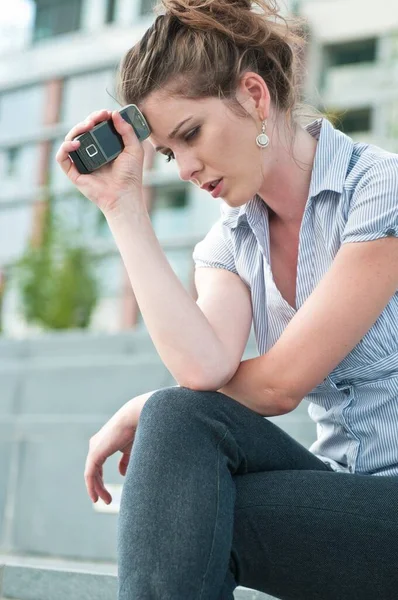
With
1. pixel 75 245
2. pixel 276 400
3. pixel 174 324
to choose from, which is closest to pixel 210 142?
pixel 174 324

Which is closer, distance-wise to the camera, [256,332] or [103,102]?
[256,332]

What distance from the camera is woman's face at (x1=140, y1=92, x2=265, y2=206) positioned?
1420mm

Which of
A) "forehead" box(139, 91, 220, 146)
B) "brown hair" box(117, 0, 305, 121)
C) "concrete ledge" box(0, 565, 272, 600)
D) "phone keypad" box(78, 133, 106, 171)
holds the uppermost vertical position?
"brown hair" box(117, 0, 305, 121)

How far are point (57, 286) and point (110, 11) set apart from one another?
25.6ft

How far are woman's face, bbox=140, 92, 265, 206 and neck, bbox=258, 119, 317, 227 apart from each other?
0.03 meters

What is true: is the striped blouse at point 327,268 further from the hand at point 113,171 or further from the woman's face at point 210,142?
the hand at point 113,171

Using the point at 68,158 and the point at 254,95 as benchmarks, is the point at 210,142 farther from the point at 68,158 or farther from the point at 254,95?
the point at 68,158

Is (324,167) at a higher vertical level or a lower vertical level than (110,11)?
higher

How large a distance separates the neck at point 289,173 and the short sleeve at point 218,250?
0.38ft

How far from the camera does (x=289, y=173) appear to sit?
1490 millimetres

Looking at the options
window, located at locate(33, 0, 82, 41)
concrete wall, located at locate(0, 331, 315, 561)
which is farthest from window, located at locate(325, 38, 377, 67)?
concrete wall, located at locate(0, 331, 315, 561)

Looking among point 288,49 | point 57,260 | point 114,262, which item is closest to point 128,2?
point 114,262

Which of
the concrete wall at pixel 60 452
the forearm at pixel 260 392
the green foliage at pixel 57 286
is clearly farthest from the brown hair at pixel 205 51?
the green foliage at pixel 57 286

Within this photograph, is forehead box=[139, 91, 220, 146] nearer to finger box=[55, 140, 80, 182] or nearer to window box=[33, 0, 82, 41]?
finger box=[55, 140, 80, 182]
